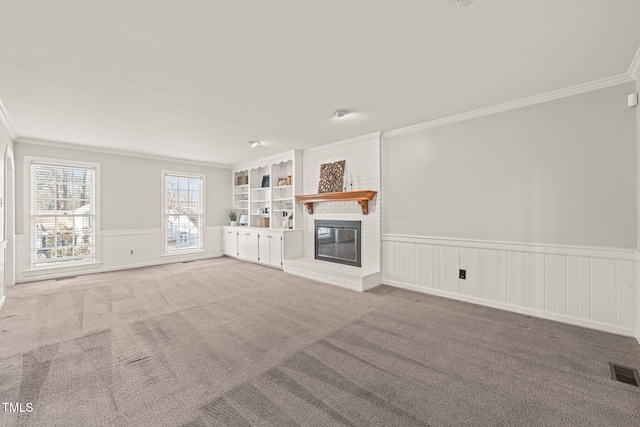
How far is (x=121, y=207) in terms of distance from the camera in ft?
19.1

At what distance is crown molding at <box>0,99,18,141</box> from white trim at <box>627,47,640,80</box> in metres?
6.45

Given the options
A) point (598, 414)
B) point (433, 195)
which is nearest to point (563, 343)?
point (598, 414)

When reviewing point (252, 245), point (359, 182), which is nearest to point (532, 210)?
point (359, 182)

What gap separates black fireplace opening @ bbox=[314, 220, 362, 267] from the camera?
4961 millimetres

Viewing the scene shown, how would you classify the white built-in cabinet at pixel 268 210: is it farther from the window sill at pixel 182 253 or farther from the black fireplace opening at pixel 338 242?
the window sill at pixel 182 253

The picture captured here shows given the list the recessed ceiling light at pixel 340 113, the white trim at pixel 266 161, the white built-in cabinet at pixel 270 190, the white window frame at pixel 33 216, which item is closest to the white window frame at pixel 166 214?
the white built-in cabinet at pixel 270 190

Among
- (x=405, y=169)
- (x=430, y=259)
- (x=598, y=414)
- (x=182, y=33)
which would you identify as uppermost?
(x=182, y=33)

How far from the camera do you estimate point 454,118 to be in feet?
12.4

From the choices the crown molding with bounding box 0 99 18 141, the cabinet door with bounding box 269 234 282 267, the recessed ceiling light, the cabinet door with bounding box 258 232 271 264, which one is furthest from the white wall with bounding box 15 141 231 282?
the recessed ceiling light

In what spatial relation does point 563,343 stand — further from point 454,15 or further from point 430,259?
point 454,15

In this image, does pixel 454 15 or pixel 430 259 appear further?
pixel 430 259

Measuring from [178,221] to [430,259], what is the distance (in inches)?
229

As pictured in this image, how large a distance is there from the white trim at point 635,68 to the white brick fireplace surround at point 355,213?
9.14 feet

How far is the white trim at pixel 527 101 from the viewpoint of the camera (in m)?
2.72
